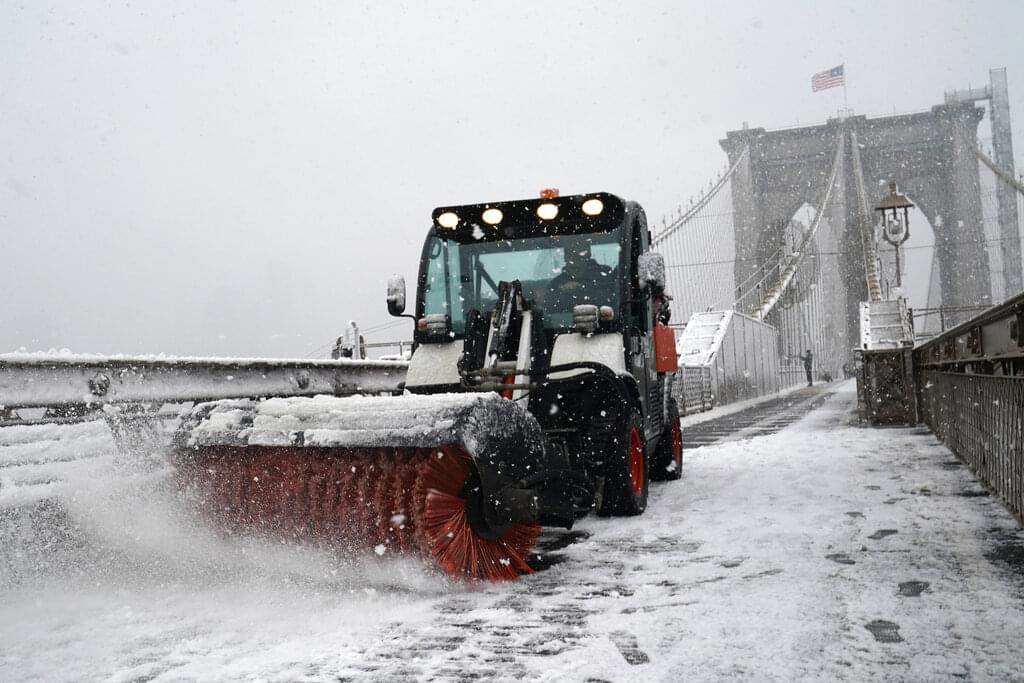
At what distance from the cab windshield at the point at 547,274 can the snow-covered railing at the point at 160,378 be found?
34.6 inches

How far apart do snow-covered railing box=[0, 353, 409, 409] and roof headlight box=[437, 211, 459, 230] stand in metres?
1.24

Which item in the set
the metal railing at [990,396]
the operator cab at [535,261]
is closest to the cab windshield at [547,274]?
Answer: the operator cab at [535,261]

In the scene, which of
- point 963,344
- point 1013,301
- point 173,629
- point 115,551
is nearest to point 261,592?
point 173,629

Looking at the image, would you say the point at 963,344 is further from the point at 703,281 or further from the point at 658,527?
the point at 703,281

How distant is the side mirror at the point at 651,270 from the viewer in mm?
5371

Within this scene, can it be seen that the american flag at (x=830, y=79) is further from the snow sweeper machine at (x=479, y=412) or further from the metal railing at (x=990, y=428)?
the snow sweeper machine at (x=479, y=412)

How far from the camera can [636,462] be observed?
18.3 ft

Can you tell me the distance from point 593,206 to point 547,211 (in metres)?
0.28

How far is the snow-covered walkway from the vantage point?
2758mm

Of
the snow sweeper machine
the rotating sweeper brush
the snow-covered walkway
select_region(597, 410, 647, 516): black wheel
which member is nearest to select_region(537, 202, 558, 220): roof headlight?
the snow sweeper machine

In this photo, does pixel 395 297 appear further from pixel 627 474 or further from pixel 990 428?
pixel 990 428

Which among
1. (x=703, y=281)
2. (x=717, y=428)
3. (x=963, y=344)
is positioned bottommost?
(x=717, y=428)

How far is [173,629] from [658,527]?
9.15 feet

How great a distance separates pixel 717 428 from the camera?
44.9 feet
